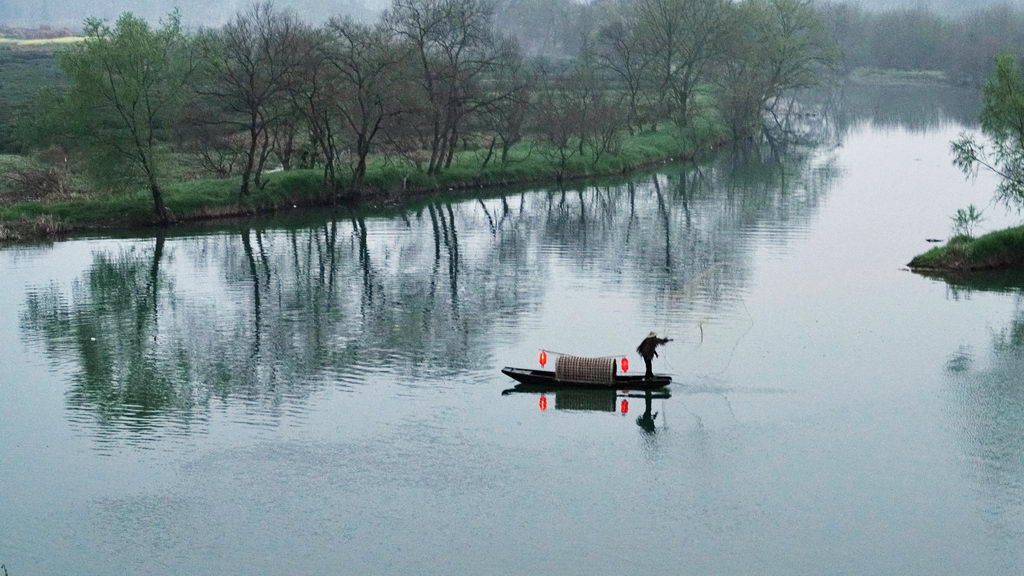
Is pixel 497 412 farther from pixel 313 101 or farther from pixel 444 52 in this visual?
pixel 444 52

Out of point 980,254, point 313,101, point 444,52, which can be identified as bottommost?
point 980,254

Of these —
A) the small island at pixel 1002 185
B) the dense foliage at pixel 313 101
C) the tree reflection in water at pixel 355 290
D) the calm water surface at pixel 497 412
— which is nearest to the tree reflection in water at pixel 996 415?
the calm water surface at pixel 497 412

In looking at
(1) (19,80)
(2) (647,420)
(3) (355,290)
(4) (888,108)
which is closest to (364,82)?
(3) (355,290)

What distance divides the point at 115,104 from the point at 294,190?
10.5m

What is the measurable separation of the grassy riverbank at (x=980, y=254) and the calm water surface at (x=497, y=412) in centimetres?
163

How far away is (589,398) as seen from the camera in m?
31.9

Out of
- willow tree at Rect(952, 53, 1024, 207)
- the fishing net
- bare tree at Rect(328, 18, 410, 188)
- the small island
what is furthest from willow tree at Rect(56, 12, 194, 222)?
willow tree at Rect(952, 53, 1024, 207)

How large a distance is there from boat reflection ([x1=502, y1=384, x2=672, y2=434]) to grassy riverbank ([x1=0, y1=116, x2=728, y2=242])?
107 ft

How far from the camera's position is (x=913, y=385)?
107 ft

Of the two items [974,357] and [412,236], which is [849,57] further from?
[974,357]

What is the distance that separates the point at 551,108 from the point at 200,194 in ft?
80.2

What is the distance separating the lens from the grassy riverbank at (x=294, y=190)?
192ft

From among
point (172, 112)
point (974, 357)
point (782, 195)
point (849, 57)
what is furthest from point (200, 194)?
point (849, 57)

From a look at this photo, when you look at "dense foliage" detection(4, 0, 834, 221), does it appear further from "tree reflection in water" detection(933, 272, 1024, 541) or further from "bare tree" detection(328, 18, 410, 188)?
"tree reflection in water" detection(933, 272, 1024, 541)
